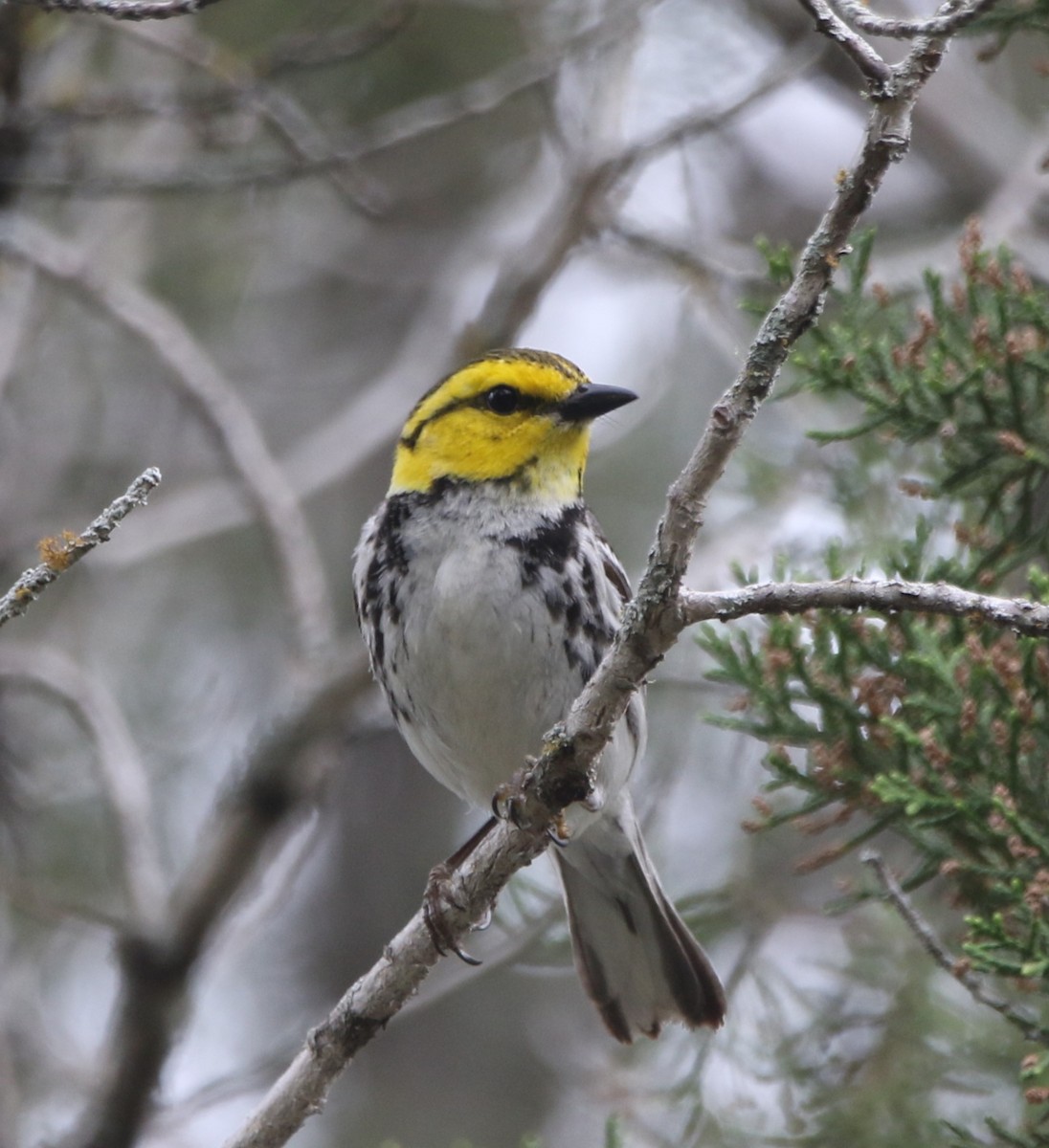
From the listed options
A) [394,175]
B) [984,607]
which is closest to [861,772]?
[984,607]

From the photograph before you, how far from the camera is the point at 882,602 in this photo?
2656mm

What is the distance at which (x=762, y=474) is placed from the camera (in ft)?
18.9

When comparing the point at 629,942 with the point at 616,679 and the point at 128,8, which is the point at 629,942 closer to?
the point at 616,679

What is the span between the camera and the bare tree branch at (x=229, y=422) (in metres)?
5.86

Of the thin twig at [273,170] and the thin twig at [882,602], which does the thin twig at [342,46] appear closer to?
the thin twig at [273,170]

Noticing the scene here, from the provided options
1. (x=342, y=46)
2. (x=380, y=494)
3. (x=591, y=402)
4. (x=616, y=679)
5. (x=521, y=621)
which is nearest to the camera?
(x=616, y=679)

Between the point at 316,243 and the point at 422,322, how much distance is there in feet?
5.26

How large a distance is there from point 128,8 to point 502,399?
1.59 meters

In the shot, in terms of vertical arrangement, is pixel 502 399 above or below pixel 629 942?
above

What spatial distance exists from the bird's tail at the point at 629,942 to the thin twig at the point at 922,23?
2563mm

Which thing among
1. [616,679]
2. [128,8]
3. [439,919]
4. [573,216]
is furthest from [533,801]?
[573,216]

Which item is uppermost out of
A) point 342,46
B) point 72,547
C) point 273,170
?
point 342,46

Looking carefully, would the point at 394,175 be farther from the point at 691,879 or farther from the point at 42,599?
the point at 691,879

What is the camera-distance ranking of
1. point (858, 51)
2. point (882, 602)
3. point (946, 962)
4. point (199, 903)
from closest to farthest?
point (858, 51)
point (882, 602)
point (946, 962)
point (199, 903)
